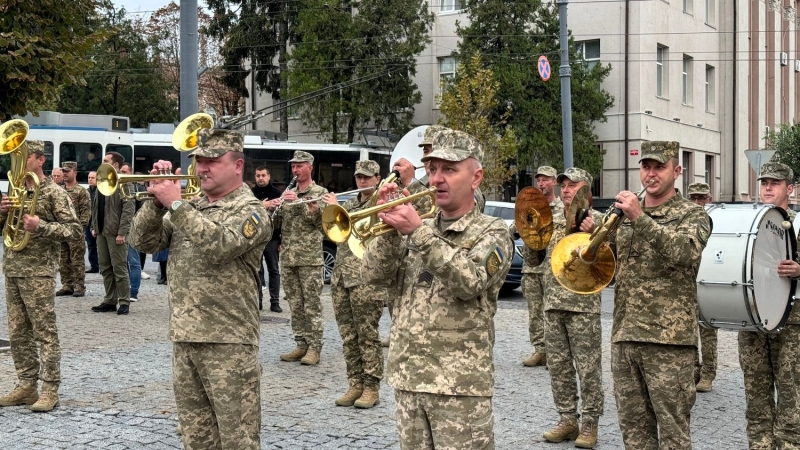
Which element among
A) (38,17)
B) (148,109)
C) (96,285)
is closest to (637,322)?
(38,17)

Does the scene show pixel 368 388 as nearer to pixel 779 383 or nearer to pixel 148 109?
pixel 779 383

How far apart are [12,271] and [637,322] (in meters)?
→ 4.96

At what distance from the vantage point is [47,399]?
738 centimetres

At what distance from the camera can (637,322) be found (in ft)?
17.8

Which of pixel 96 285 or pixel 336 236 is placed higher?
pixel 336 236

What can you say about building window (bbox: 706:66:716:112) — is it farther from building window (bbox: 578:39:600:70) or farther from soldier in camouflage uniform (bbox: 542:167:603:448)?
soldier in camouflage uniform (bbox: 542:167:603:448)

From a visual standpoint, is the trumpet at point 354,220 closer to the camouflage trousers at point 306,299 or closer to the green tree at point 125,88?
the camouflage trousers at point 306,299

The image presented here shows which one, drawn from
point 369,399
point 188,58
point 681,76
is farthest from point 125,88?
point 369,399

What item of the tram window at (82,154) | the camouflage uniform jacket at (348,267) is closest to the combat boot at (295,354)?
the camouflage uniform jacket at (348,267)

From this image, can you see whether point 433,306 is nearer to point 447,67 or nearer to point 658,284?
point 658,284

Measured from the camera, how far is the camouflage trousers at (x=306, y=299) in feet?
31.7

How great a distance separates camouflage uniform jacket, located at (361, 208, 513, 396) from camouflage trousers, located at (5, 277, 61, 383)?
4.11 meters

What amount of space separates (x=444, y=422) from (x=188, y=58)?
29.1 ft

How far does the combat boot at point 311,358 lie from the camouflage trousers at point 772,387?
4524 mm
